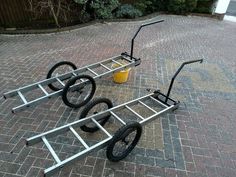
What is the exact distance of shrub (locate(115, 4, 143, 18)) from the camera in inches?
361

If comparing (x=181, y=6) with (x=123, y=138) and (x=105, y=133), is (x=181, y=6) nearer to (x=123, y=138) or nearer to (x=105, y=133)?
(x=105, y=133)

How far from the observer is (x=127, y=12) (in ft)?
30.0

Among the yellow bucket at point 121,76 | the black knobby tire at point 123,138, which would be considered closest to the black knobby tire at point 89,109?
the black knobby tire at point 123,138

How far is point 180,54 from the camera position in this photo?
6488 mm

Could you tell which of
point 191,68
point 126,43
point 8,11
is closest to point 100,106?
point 191,68

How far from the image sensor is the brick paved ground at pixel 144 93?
302 cm

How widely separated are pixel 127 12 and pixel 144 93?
5850 mm

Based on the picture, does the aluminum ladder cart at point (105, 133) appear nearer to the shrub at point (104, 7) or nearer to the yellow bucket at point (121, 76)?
the yellow bucket at point (121, 76)

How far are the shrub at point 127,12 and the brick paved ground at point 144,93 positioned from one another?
1200mm

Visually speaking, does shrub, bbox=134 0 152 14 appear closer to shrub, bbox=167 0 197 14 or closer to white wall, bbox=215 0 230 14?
shrub, bbox=167 0 197 14

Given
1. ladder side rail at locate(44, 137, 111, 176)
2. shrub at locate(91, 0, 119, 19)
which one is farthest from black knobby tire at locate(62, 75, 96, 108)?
shrub at locate(91, 0, 119, 19)

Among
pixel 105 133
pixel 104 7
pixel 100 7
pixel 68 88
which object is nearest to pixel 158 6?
pixel 104 7

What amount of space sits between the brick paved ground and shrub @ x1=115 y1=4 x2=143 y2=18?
1200mm

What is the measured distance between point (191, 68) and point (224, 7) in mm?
6482
